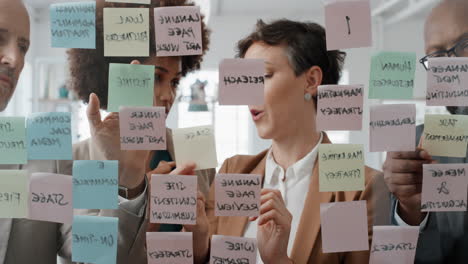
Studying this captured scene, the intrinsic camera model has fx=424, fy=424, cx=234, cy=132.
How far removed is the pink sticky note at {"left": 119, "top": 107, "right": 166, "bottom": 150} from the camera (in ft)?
2.77

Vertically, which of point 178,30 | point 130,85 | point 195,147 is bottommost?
point 195,147

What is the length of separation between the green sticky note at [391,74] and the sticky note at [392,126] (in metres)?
0.03

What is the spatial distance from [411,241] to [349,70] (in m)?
0.38

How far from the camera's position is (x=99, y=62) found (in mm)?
878

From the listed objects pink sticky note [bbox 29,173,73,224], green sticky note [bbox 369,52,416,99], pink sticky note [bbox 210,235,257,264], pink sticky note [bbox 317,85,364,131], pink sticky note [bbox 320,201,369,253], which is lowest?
pink sticky note [bbox 210,235,257,264]

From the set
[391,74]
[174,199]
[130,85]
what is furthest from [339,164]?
[130,85]

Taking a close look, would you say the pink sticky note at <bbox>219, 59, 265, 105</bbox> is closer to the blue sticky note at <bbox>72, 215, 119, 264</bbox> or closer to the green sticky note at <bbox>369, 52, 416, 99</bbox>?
the green sticky note at <bbox>369, 52, 416, 99</bbox>

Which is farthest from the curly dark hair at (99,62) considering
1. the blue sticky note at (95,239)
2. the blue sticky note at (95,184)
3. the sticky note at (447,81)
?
the sticky note at (447,81)

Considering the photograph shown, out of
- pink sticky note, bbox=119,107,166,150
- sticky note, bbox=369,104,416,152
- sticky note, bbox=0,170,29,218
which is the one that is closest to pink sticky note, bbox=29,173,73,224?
sticky note, bbox=0,170,29,218

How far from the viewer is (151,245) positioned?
874 millimetres

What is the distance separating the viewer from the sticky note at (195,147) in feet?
2.78

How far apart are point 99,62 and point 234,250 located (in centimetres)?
48

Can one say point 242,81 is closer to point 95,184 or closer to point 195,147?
point 195,147

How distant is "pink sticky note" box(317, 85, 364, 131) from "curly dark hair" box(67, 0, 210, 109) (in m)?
0.26
